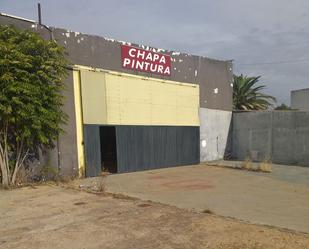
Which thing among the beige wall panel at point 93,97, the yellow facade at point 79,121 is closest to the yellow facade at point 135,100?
the beige wall panel at point 93,97

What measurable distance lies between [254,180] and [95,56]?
25.0 ft

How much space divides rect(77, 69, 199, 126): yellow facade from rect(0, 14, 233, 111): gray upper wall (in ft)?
1.28

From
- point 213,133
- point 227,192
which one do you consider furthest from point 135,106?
point 227,192

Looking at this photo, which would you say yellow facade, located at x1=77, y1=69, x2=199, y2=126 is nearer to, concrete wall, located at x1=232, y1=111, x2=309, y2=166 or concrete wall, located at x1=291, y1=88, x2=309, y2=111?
concrete wall, located at x1=232, y1=111, x2=309, y2=166

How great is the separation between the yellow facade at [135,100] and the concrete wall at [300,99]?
19806mm

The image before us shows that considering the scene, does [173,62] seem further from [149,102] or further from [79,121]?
[79,121]

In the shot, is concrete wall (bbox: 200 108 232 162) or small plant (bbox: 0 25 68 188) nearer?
small plant (bbox: 0 25 68 188)

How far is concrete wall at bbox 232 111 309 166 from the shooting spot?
71.3 ft

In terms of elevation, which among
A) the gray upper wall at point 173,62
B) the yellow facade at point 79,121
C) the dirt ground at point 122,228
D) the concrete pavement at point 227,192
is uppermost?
the gray upper wall at point 173,62

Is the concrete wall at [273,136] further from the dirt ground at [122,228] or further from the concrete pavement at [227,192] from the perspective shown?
the dirt ground at [122,228]

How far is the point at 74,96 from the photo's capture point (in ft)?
52.0

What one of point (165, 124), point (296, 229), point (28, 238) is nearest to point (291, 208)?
point (296, 229)

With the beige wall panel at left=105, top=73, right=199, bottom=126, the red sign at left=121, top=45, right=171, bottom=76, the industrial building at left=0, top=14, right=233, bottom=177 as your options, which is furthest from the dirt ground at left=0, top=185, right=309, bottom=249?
the red sign at left=121, top=45, right=171, bottom=76

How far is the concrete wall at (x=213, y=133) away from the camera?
2245cm
